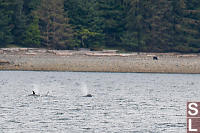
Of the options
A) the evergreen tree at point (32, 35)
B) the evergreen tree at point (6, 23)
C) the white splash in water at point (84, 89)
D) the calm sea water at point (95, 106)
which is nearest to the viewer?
the calm sea water at point (95, 106)

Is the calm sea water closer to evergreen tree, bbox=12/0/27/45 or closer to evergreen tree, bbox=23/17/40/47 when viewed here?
evergreen tree, bbox=23/17/40/47

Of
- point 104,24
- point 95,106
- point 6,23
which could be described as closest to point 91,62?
point 6,23

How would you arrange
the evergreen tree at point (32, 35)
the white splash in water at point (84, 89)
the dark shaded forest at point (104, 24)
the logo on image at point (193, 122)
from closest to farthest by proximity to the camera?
the logo on image at point (193, 122) < the white splash in water at point (84, 89) < the evergreen tree at point (32, 35) < the dark shaded forest at point (104, 24)

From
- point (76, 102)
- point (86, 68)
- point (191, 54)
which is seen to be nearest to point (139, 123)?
point (76, 102)

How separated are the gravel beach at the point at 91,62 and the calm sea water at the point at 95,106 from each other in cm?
1274

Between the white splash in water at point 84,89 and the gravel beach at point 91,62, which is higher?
the gravel beach at point 91,62

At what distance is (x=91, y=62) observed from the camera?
8756 cm

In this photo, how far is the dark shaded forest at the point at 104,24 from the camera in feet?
340

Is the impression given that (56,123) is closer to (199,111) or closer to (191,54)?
(199,111)

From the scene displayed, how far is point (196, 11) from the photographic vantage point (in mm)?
107562

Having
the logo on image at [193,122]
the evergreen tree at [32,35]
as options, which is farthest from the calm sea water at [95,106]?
the evergreen tree at [32,35]

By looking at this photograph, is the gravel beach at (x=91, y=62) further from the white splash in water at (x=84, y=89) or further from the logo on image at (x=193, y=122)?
the logo on image at (x=193, y=122)

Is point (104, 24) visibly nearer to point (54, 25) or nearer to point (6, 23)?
point (54, 25)

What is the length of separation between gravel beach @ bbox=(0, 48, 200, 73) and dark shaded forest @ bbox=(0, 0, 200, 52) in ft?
37.6
